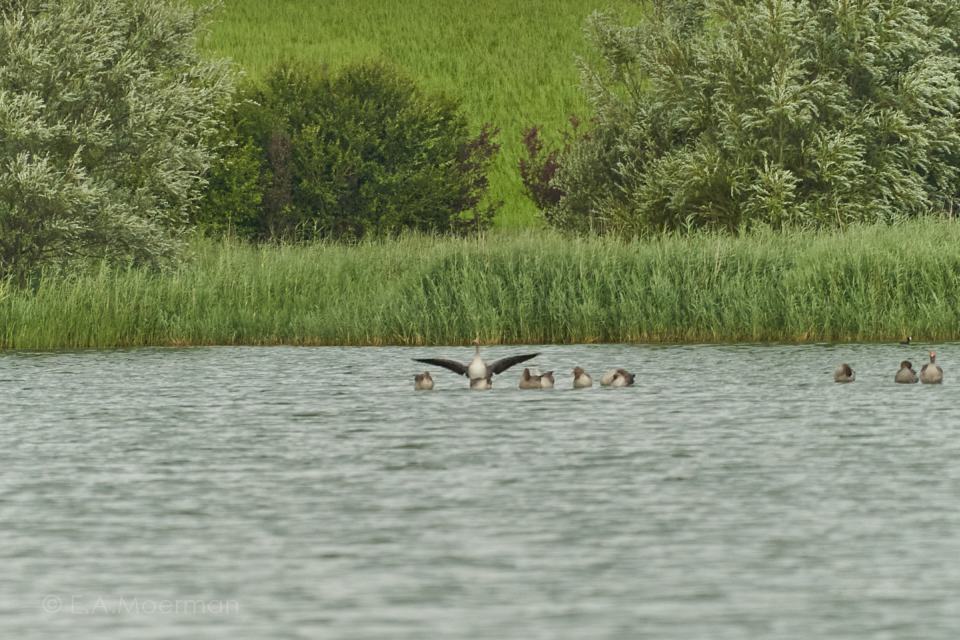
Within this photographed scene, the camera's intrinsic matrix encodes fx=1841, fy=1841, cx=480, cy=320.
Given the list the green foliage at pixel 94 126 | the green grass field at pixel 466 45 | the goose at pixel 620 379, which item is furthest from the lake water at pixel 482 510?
the green grass field at pixel 466 45

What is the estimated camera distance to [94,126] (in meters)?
39.7

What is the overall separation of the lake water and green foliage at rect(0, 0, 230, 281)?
11014 millimetres

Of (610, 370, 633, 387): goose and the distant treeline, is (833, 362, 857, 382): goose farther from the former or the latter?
the distant treeline

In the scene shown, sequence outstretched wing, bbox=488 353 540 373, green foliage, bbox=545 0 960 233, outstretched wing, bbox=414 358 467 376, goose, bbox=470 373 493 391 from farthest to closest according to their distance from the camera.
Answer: green foliage, bbox=545 0 960 233
outstretched wing, bbox=488 353 540 373
outstretched wing, bbox=414 358 467 376
goose, bbox=470 373 493 391

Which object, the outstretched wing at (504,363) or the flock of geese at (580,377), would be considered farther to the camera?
the outstretched wing at (504,363)

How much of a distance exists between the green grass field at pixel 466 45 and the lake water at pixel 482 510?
5153 centimetres

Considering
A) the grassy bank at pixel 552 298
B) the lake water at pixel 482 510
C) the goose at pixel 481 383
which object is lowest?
the lake water at pixel 482 510

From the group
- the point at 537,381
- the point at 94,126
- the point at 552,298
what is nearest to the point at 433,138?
the point at 94,126

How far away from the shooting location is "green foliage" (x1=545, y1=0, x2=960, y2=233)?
47594 mm

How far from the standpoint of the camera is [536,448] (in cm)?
2067

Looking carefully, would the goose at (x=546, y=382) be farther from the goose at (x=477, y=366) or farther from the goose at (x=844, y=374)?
the goose at (x=844, y=374)

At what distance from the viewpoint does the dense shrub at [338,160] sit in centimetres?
5475

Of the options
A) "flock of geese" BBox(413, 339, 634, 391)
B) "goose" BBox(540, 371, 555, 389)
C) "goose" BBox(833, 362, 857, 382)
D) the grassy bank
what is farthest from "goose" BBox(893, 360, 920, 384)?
the grassy bank

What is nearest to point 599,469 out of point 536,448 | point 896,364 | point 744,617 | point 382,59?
point 536,448
